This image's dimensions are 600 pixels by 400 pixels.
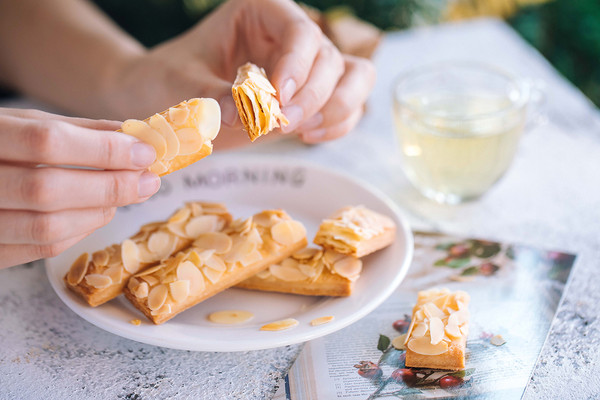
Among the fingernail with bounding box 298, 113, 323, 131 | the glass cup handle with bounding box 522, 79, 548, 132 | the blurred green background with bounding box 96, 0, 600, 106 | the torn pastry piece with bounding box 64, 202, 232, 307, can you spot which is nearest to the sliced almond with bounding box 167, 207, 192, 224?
the torn pastry piece with bounding box 64, 202, 232, 307

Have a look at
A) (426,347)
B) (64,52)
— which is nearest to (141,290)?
(426,347)

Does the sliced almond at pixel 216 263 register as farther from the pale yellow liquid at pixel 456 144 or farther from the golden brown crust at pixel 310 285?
the pale yellow liquid at pixel 456 144

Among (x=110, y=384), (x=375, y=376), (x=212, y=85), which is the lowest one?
(x=110, y=384)

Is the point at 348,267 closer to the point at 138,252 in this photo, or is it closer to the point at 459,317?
the point at 459,317

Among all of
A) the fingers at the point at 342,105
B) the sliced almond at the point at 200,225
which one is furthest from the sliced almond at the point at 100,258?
the fingers at the point at 342,105

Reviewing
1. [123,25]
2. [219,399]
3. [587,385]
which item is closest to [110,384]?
[219,399]

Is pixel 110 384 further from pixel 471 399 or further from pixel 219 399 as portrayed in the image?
pixel 471 399

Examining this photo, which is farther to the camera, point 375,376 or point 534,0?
point 534,0

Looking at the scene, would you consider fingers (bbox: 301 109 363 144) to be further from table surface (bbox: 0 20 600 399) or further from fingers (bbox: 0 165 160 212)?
fingers (bbox: 0 165 160 212)
